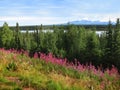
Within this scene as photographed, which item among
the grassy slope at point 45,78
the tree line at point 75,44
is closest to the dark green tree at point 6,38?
the tree line at point 75,44

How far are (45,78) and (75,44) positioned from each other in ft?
300

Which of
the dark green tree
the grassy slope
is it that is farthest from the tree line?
the grassy slope

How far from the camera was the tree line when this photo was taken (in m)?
77.8

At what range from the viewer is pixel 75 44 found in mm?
101125

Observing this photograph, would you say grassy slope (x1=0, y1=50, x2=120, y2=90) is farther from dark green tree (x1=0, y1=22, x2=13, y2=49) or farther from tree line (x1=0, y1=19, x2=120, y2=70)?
dark green tree (x1=0, y1=22, x2=13, y2=49)

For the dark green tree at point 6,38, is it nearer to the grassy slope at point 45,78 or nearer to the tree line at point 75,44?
the tree line at point 75,44

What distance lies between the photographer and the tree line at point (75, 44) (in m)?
77.8

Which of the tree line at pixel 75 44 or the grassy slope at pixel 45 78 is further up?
the grassy slope at pixel 45 78

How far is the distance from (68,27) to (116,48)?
3671 centimetres

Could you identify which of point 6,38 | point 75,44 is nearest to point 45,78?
point 75,44

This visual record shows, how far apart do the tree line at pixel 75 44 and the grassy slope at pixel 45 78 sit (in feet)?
197

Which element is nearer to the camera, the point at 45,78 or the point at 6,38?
the point at 45,78

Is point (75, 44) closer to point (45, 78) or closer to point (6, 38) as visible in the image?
point (6, 38)

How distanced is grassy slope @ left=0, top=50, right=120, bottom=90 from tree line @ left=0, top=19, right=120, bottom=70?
60124mm
